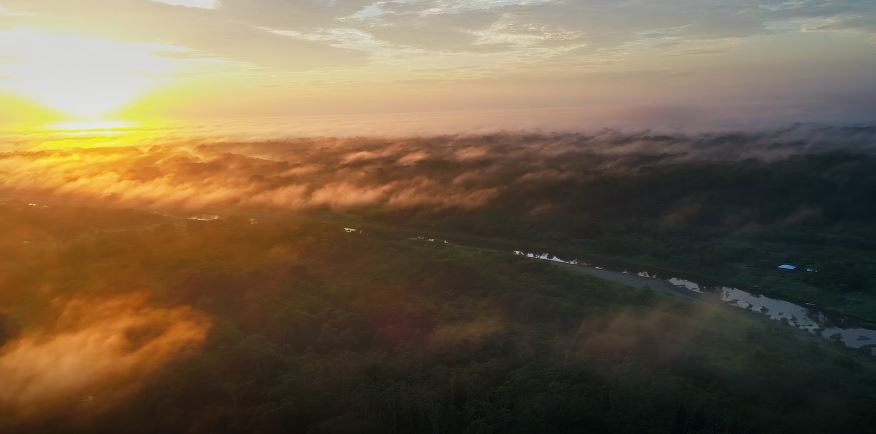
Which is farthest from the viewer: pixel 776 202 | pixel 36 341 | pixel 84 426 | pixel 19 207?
pixel 19 207

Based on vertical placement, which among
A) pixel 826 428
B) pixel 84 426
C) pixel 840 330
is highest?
pixel 84 426

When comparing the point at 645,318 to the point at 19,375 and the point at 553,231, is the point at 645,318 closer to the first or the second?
the point at 553,231

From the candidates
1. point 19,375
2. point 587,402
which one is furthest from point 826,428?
point 19,375

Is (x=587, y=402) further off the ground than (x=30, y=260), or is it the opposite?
(x=30, y=260)

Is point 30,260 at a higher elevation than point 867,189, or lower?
higher

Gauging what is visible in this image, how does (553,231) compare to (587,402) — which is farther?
(553,231)

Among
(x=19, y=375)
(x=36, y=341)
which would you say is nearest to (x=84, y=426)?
(x=19, y=375)

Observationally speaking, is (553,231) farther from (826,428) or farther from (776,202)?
(826,428)

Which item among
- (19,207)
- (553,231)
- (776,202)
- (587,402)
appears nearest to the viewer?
(587,402)

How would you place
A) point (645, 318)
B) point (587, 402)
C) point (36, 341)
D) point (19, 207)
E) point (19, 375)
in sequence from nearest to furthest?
point (587, 402), point (19, 375), point (36, 341), point (645, 318), point (19, 207)
